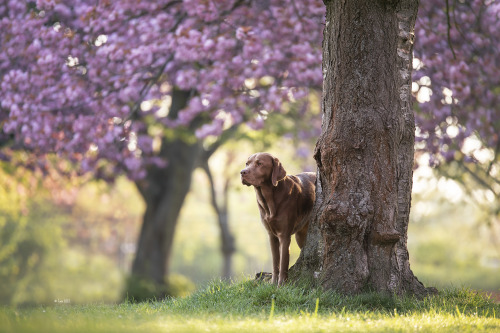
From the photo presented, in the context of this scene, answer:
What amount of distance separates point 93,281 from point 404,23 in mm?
26994

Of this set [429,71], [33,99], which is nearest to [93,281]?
[33,99]

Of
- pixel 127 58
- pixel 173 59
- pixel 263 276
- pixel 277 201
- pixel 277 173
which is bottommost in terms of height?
pixel 263 276

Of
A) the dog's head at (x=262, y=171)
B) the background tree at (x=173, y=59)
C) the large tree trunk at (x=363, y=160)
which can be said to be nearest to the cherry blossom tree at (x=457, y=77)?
the background tree at (x=173, y=59)

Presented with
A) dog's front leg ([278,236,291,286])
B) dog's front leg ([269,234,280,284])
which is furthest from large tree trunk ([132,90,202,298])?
dog's front leg ([278,236,291,286])

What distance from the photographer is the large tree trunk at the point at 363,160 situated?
18.9ft

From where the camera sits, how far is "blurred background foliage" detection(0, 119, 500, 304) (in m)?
18.6

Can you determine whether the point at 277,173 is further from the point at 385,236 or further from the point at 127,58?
the point at 127,58

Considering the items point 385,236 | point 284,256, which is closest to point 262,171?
point 284,256

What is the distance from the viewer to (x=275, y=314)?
518 centimetres

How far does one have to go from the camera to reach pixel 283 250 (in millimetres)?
6055

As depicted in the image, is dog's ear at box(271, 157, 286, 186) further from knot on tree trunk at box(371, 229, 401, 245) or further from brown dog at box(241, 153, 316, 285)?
knot on tree trunk at box(371, 229, 401, 245)

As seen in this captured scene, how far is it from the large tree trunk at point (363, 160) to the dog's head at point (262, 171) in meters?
0.49

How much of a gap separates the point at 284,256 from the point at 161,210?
31.5 feet

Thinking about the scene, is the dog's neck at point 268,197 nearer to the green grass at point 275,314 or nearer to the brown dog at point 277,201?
the brown dog at point 277,201
